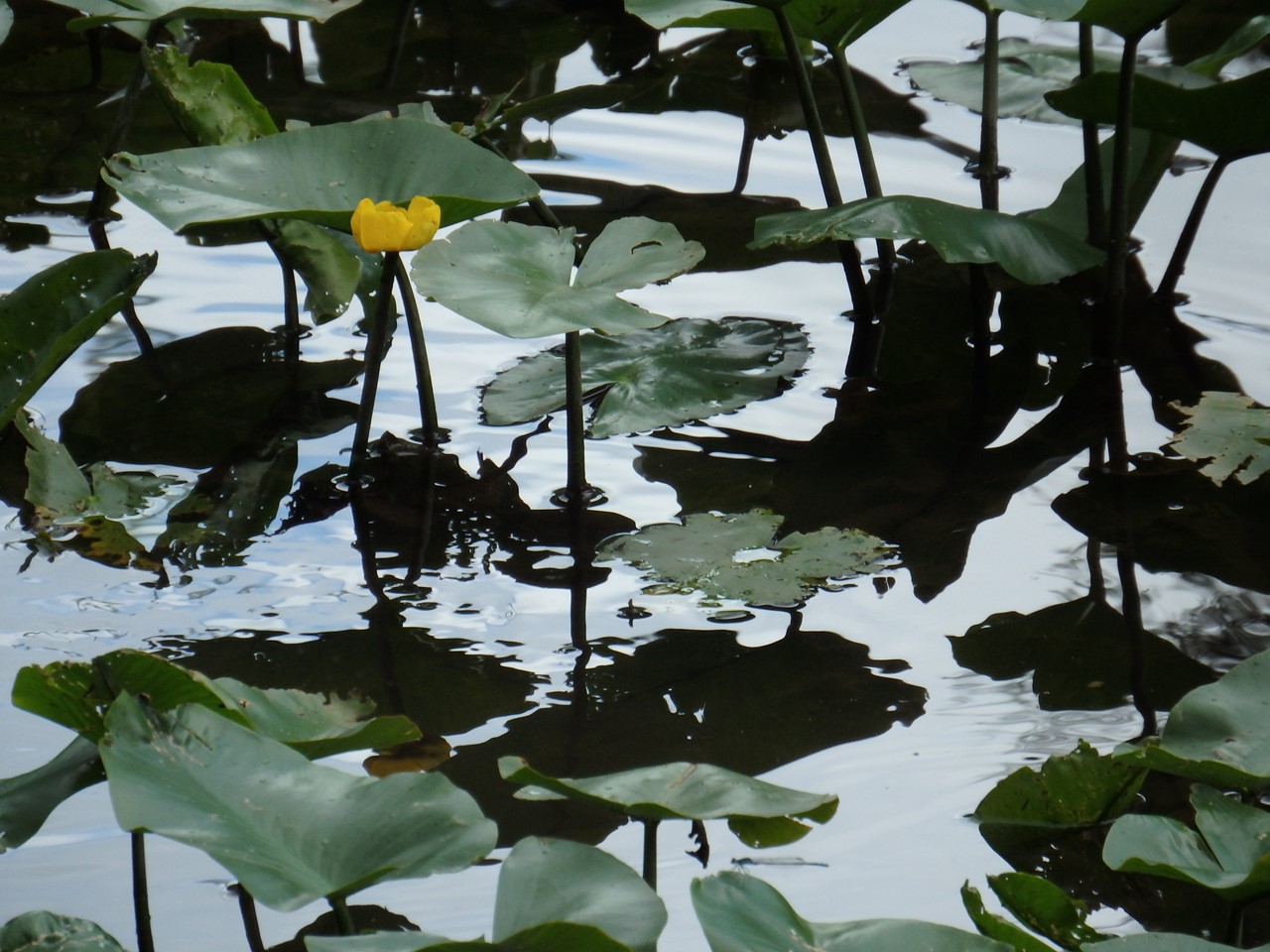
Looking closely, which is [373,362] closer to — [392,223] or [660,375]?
[392,223]

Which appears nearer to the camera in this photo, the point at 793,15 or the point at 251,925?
the point at 251,925

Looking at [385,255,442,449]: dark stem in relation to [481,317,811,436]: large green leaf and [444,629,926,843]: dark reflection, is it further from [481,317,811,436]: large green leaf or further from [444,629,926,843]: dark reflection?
[444,629,926,843]: dark reflection

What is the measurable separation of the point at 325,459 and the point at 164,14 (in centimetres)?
63

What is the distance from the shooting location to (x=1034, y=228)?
1686 millimetres

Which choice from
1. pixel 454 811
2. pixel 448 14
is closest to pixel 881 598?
pixel 454 811

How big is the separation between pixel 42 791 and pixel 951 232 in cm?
114

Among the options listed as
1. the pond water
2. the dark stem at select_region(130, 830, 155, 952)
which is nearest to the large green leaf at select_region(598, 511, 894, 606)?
the pond water

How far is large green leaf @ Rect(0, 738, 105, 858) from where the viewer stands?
34.6 inches

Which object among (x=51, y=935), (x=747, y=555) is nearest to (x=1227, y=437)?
(x=747, y=555)

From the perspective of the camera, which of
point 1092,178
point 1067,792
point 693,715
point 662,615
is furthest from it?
point 1092,178

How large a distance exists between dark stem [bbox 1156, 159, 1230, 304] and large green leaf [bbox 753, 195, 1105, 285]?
31cm

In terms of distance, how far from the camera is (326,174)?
1.47 meters

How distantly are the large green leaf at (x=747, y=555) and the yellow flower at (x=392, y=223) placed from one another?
0.37 metres

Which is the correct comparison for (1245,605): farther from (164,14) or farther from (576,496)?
(164,14)
